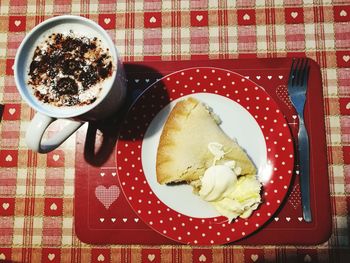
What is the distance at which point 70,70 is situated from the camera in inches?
34.5

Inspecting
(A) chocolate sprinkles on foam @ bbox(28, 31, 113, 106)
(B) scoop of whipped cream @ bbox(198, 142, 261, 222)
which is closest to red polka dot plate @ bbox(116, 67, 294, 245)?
(B) scoop of whipped cream @ bbox(198, 142, 261, 222)

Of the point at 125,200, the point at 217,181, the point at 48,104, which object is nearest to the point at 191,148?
the point at 217,181

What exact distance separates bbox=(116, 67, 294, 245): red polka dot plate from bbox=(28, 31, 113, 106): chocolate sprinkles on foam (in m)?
0.15

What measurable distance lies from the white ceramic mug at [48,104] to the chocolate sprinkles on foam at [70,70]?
1 cm

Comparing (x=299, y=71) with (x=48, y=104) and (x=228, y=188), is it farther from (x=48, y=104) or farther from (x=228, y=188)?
(x=48, y=104)

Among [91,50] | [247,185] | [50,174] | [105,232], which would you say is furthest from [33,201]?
[247,185]

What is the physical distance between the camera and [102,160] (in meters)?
1.02

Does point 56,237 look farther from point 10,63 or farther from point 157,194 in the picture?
point 10,63

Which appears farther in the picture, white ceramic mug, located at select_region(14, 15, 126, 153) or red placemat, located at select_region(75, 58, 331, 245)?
red placemat, located at select_region(75, 58, 331, 245)

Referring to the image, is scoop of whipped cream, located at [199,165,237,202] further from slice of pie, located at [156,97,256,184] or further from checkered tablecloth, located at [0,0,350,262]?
checkered tablecloth, located at [0,0,350,262]

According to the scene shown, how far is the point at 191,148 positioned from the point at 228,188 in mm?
116

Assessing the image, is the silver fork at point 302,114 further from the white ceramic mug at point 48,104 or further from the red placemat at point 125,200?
the white ceramic mug at point 48,104

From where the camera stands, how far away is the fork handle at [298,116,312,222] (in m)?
0.96

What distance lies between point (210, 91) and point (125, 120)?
20 centimetres
